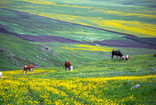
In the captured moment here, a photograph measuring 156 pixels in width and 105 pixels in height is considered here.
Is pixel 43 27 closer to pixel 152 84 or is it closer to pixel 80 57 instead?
pixel 80 57

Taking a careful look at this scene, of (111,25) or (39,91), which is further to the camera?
(111,25)

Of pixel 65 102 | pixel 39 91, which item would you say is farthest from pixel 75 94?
pixel 39 91

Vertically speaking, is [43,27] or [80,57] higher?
[43,27]

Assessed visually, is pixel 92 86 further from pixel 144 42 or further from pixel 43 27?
pixel 43 27

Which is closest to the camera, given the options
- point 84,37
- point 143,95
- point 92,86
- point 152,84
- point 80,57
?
point 143,95

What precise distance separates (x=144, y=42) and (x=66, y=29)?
2226 inches

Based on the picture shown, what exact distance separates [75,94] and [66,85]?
3.10 m

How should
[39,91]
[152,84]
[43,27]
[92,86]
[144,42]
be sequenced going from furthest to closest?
[43,27]
[144,42]
[92,86]
[39,91]
[152,84]

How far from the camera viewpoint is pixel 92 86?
2089 centimetres

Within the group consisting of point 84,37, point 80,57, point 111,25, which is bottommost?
point 80,57

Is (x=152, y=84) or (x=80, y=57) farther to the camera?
(x=80, y=57)

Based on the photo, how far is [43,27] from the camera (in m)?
142

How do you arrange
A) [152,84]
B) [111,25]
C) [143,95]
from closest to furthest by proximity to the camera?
[143,95], [152,84], [111,25]

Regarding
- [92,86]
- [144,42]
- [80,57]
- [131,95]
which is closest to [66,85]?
[92,86]
